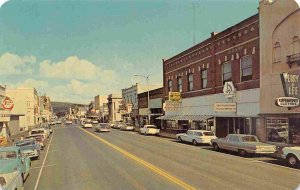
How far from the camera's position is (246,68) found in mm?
35531

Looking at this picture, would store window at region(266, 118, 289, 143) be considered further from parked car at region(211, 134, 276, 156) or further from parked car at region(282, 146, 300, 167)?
parked car at region(282, 146, 300, 167)

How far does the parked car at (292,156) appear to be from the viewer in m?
20.4

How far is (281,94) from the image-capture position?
28.5m

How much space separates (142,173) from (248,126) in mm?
19108

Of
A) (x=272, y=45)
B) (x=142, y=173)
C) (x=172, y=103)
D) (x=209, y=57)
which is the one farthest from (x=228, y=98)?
(x=142, y=173)

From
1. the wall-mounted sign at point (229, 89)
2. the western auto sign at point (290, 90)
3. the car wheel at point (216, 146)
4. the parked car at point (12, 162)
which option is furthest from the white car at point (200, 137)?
the parked car at point (12, 162)

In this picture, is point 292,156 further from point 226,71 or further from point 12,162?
point 226,71

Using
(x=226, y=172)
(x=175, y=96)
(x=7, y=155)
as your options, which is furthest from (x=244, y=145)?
(x=175, y=96)

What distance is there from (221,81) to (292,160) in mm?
21175

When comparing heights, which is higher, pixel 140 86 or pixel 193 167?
pixel 140 86

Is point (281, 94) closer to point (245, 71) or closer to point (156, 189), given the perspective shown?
point (245, 71)

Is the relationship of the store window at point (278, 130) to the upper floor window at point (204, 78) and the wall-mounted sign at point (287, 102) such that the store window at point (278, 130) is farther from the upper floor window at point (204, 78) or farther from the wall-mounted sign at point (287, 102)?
the upper floor window at point (204, 78)

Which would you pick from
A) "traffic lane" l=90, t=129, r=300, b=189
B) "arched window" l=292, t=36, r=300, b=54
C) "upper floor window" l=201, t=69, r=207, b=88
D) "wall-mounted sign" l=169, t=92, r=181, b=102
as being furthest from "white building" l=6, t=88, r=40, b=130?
"arched window" l=292, t=36, r=300, b=54

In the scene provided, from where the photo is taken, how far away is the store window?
2878 centimetres
